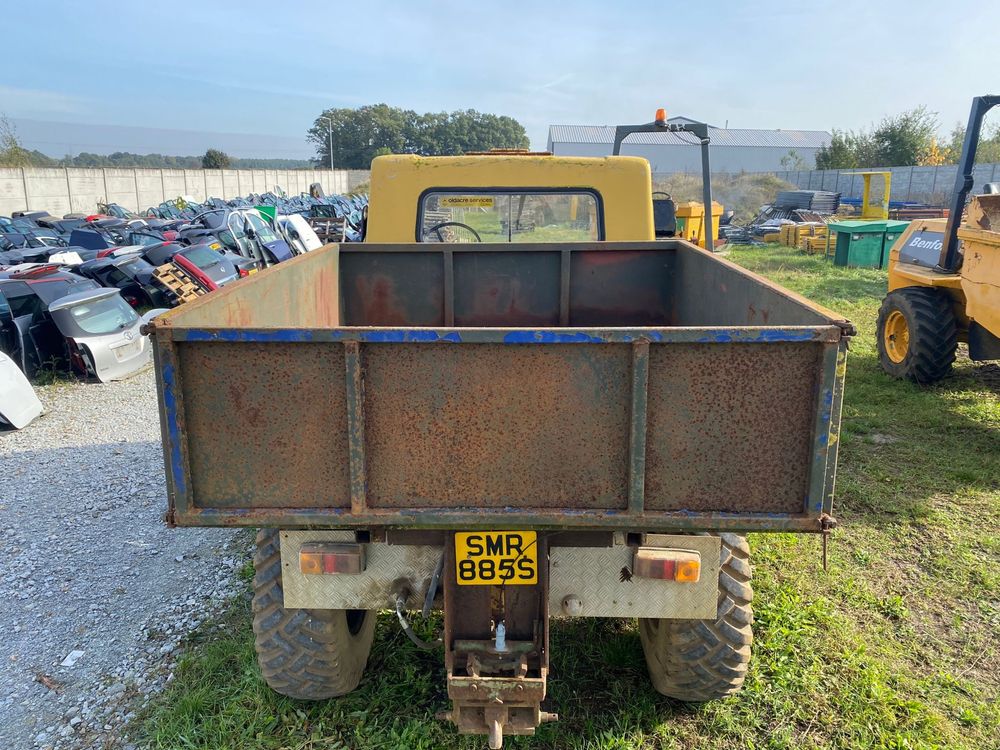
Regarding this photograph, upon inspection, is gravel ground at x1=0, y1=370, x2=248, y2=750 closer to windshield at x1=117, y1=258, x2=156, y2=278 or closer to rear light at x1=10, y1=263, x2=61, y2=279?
rear light at x1=10, y1=263, x2=61, y2=279

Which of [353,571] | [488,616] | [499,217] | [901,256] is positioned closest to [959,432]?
[901,256]

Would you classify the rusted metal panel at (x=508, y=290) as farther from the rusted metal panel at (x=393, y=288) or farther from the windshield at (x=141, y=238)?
the windshield at (x=141, y=238)

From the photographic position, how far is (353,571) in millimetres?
2336

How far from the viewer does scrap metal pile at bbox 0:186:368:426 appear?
7.64 meters

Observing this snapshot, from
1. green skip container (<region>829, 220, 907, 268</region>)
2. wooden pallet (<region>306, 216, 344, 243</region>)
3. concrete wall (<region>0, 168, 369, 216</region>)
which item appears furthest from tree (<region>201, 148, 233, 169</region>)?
green skip container (<region>829, 220, 907, 268</region>)

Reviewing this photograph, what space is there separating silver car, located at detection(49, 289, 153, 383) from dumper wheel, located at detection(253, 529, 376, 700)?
18.7 ft

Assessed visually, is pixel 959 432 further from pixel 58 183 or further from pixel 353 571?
pixel 58 183

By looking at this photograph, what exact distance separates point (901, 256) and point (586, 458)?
22.2 feet

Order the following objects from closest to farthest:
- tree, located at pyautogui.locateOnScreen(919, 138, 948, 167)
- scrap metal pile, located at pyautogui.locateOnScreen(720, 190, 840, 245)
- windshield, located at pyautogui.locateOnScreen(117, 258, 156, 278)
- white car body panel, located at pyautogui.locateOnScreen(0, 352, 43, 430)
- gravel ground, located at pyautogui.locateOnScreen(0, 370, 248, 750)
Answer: gravel ground, located at pyautogui.locateOnScreen(0, 370, 248, 750) → white car body panel, located at pyautogui.locateOnScreen(0, 352, 43, 430) → windshield, located at pyautogui.locateOnScreen(117, 258, 156, 278) → scrap metal pile, located at pyautogui.locateOnScreen(720, 190, 840, 245) → tree, located at pyautogui.locateOnScreen(919, 138, 948, 167)

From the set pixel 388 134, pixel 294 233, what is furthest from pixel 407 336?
pixel 388 134

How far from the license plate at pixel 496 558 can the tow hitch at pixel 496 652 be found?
2 centimetres

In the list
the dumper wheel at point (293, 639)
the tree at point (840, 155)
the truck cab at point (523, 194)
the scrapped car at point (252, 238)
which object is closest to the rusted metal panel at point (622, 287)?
the truck cab at point (523, 194)

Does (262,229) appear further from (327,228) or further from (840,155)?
(840,155)

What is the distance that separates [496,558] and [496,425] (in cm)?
53
